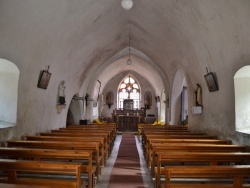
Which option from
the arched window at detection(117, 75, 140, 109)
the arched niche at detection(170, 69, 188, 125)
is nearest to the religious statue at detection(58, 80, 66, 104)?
the arched niche at detection(170, 69, 188, 125)

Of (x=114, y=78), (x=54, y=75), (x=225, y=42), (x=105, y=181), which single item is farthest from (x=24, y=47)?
(x=114, y=78)

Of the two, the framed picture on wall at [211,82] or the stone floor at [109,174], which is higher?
the framed picture on wall at [211,82]

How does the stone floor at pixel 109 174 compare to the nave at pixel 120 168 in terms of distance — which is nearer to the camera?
the nave at pixel 120 168

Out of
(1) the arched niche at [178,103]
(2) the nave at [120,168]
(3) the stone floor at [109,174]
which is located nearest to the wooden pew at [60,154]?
(2) the nave at [120,168]

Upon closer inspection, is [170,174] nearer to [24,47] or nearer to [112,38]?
[24,47]

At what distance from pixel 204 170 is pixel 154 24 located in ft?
24.3

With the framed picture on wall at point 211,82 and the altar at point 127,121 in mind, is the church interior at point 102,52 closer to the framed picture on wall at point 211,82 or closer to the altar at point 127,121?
the framed picture on wall at point 211,82

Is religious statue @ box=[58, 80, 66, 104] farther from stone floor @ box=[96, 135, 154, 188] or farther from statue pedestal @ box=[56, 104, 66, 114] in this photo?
stone floor @ box=[96, 135, 154, 188]

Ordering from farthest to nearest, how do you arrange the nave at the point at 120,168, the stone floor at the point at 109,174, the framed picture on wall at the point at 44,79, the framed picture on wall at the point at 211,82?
the framed picture on wall at the point at 44,79, the framed picture on wall at the point at 211,82, the stone floor at the point at 109,174, the nave at the point at 120,168

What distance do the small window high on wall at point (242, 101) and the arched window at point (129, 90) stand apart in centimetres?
1882

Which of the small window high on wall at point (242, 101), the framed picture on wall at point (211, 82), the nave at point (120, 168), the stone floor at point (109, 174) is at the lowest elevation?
the stone floor at point (109, 174)

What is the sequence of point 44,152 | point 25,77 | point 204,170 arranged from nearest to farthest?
point 204,170, point 44,152, point 25,77

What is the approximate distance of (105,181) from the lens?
5984mm

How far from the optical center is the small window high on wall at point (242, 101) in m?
6.24
